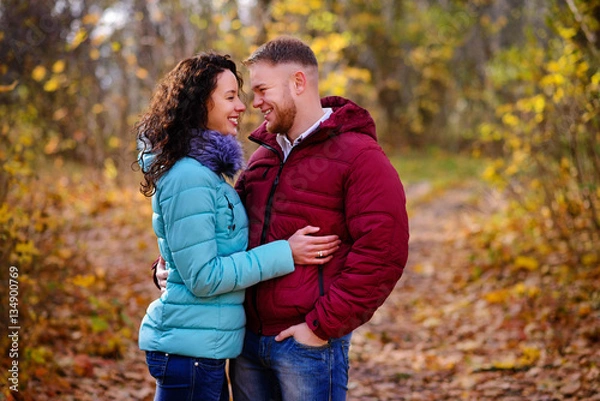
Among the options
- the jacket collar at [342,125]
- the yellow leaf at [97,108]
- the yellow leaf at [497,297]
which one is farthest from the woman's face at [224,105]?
the yellow leaf at [97,108]

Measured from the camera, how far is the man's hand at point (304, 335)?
2502 millimetres

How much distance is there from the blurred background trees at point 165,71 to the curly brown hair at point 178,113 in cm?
191

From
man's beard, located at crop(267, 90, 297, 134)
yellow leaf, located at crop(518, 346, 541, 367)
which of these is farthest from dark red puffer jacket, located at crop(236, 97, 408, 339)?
yellow leaf, located at crop(518, 346, 541, 367)

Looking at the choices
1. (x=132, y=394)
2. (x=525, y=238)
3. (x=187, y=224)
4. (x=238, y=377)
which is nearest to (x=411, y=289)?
(x=525, y=238)

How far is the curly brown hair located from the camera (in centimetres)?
252

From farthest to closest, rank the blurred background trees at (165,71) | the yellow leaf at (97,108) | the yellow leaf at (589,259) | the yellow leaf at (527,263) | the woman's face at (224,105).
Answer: the yellow leaf at (97,108)
the yellow leaf at (527,263)
the yellow leaf at (589,259)
the blurred background trees at (165,71)
the woman's face at (224,105)

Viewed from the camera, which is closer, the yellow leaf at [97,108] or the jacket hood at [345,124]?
the jacket hood at [345,124]

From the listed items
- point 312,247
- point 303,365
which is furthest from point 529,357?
point 312,247

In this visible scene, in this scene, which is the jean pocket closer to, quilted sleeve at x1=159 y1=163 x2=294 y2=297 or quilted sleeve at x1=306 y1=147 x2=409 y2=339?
quilted sleeve at x1=159 y1=163 x2=294 y2=297

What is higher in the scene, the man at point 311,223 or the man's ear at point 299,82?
the man's ear at point 299,82

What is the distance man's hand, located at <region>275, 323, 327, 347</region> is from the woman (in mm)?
241

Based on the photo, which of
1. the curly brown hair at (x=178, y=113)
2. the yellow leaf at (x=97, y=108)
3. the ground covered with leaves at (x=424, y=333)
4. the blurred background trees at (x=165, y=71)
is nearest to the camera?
the curly brown hair at (x=178, y=113)

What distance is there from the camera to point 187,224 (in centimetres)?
241

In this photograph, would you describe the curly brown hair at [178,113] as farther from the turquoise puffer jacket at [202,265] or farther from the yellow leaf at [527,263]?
the yellow leaf at [527,263]
